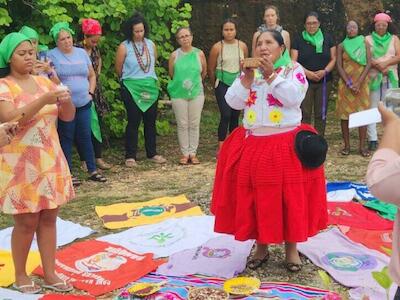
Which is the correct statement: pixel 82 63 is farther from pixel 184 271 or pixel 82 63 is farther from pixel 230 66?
pixel 184 271

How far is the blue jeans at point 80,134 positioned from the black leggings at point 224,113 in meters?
1.62

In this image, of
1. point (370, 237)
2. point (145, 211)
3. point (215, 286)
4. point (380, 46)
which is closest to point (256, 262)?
point (215, 286)

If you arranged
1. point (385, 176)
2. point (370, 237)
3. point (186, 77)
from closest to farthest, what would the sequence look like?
point (385, 176) < point (370, 237) < point (186, 77)

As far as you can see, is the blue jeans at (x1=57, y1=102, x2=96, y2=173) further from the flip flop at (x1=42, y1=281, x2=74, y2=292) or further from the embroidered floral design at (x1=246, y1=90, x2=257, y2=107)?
the embroidered floral design at (x1=246, y1=90, x2=257, y2=107)

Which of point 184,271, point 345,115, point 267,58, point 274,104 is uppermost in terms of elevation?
point 267,58

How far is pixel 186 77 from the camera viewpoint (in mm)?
7199

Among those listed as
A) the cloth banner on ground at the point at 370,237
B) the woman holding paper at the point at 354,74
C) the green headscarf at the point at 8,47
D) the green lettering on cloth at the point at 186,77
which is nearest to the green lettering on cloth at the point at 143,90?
the green lettering on cloth at the point at 186,77

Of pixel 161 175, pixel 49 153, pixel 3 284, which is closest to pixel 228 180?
pixel 49 153

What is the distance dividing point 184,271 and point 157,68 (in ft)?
14.0

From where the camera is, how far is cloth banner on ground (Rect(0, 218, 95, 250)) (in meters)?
4.79

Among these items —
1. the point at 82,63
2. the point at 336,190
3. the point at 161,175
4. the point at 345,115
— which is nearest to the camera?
the point at 336,190

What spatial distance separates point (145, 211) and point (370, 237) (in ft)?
6.50

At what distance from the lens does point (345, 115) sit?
7543 mm

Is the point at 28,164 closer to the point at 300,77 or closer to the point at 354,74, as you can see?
the point at 300,77
